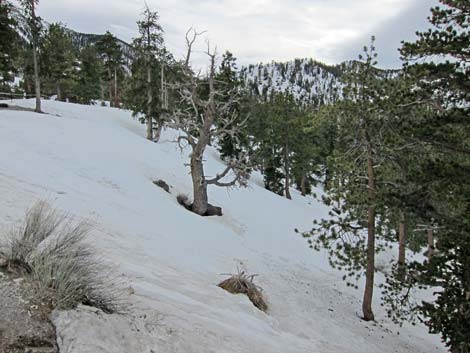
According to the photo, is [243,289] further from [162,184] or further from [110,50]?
[110,50]

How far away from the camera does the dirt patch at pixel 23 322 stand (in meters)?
2.46

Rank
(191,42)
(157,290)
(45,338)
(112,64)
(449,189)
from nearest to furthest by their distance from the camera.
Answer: (45,338)
(157,290)
(449,189)
(191,42)
(112,64)

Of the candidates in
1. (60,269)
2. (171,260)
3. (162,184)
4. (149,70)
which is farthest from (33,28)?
(60,269)

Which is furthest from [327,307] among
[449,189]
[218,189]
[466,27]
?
[218,189]

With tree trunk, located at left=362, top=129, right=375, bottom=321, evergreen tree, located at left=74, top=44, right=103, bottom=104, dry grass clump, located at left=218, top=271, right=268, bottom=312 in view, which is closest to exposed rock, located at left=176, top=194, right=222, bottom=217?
tree trunk, located at left=362, top=129, right=375, bottom=321

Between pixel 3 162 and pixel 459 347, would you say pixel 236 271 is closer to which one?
pixel 459 347

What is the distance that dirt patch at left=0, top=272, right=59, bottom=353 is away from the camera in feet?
8.06

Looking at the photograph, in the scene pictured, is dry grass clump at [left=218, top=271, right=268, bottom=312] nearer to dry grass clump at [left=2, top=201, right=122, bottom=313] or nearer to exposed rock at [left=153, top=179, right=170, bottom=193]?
dry grass clump at [left=2, top=201, right=122, bottom=313]

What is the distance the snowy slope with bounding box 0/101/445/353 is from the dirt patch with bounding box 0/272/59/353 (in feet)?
0.41

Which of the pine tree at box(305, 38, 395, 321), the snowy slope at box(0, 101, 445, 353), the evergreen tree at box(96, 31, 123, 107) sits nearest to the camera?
the snowy slope at box(0, 101, 445, 353)

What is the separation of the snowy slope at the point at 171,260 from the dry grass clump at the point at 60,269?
0.18 metres

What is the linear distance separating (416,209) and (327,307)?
14.1 ft

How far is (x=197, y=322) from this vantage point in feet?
14.3

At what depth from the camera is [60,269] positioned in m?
3.15
